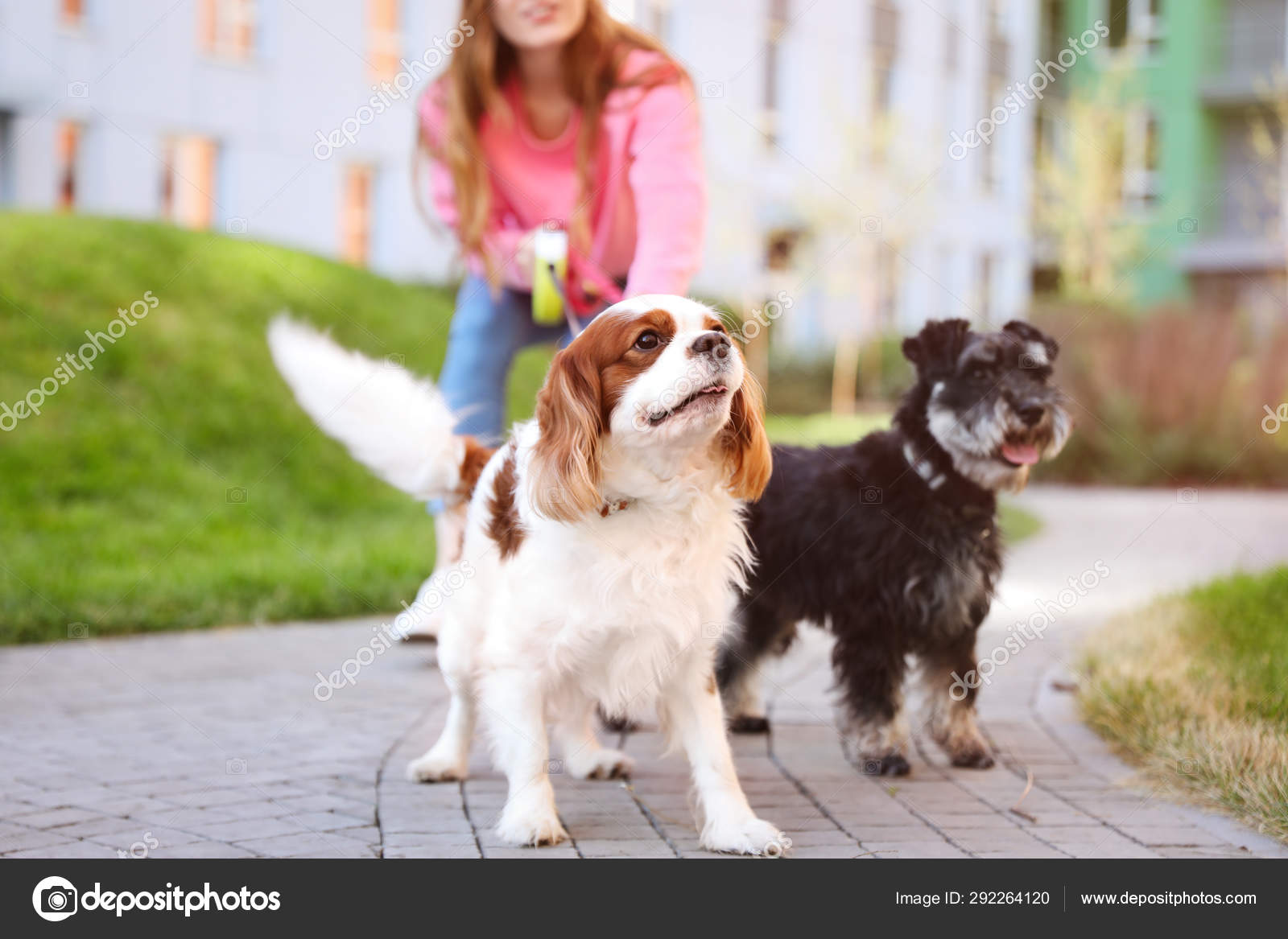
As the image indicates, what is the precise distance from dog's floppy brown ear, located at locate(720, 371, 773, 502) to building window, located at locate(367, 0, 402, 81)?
17.7 meters

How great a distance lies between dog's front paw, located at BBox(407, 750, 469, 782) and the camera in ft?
12.9

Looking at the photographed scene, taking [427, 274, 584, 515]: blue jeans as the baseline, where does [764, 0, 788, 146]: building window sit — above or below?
above

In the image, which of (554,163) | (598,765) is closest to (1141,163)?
(554,163)

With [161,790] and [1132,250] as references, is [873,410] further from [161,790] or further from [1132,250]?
[161,790]

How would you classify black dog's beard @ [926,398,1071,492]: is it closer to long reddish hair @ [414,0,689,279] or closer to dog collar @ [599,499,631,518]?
dog collar @ [599,499,631,518]

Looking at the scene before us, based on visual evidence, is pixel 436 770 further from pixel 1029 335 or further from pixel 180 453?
pixel 180 453

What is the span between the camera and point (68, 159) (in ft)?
56.6

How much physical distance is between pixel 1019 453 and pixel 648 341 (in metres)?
1.39

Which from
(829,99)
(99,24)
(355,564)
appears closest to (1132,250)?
(829,99)

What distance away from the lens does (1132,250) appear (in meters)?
→ 24.9

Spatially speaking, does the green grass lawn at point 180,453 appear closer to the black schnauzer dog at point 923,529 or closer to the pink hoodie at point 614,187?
the pink hoodie at point 614,187

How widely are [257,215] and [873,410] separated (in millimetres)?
9304
